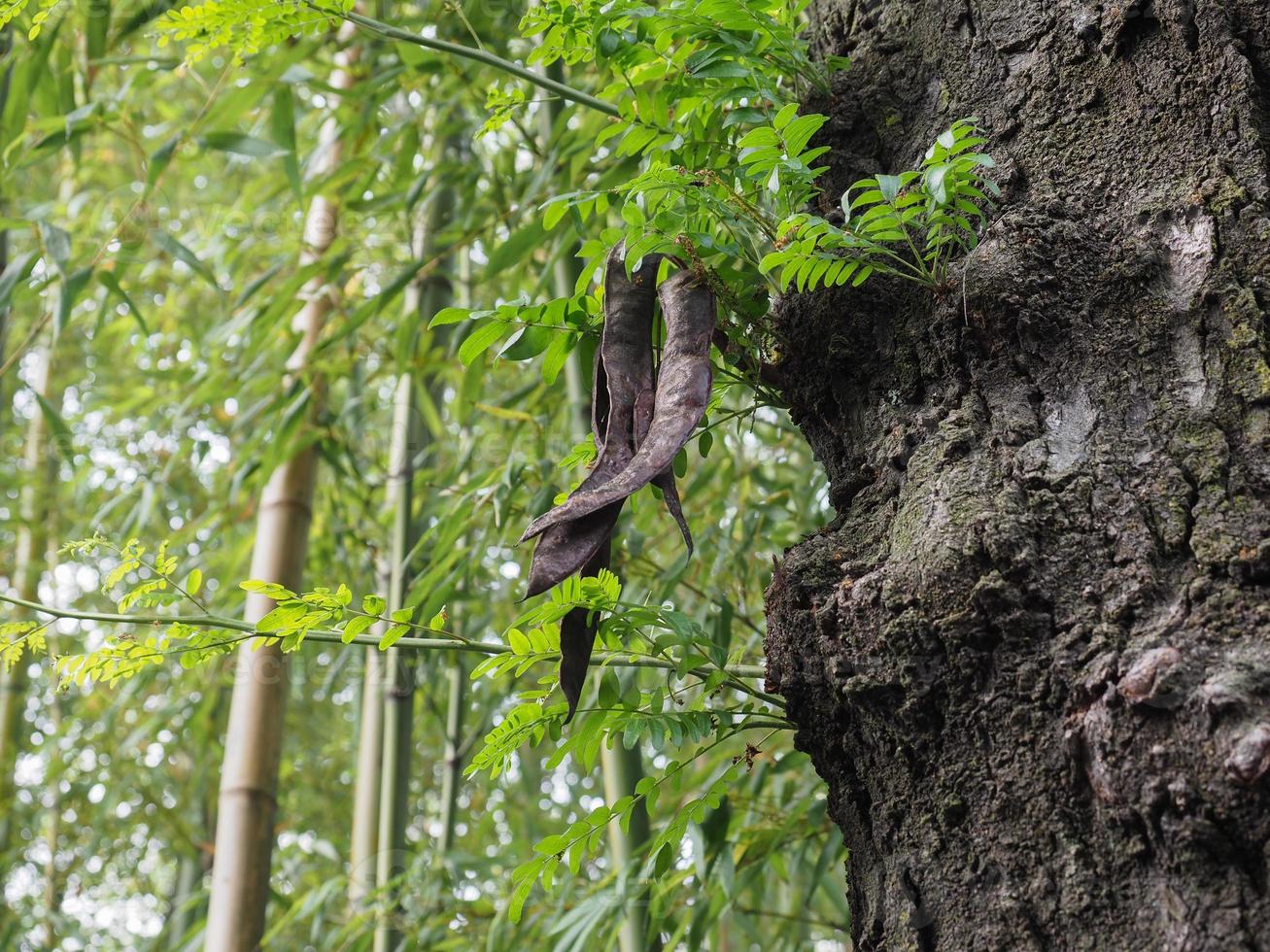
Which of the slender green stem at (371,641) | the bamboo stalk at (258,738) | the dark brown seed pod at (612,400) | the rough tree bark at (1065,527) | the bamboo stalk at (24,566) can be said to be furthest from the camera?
the bamboo stalk at (24,566)

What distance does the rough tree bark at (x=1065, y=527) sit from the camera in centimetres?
50

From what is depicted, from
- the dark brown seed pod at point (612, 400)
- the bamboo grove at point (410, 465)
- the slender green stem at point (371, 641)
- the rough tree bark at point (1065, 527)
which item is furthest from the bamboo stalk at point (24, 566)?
the rough tree bark at point (1065, 527)

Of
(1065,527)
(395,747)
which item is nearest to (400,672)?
(395,747)

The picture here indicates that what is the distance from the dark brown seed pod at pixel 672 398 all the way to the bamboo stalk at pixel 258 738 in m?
0.93

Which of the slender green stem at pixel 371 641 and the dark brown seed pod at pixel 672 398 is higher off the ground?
the dark brown seed pod at pixel 672 398

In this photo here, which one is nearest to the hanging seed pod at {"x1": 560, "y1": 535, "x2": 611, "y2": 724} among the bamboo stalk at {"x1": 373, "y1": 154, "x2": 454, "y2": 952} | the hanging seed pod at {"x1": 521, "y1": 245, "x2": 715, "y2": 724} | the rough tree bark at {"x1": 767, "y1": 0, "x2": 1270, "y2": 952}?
the hanging seed pod at {"x1": 521, "y1": 245, "x2": 715, "y2": 724}

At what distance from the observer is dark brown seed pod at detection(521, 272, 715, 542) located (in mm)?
615

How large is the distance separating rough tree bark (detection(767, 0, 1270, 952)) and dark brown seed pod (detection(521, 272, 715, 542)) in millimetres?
64

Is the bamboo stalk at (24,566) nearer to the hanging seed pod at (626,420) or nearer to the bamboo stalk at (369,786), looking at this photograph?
the bamboo stalk at (369,786)

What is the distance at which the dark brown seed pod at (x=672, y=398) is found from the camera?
62cm

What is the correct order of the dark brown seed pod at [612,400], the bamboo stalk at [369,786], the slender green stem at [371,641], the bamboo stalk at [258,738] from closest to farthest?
the dark brown seed pod at [612,400], the slender green stem at [371,641], the bamboo stalk at [258,738], the bamboo stalk at [369,786]

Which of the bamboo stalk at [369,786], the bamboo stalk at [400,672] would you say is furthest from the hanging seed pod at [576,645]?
the bamboo stalk at [369,786]

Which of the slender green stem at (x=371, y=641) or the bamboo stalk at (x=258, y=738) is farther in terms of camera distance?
the bamboo stalk at (x=258, y=738)

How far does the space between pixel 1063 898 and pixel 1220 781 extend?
0.29ft
